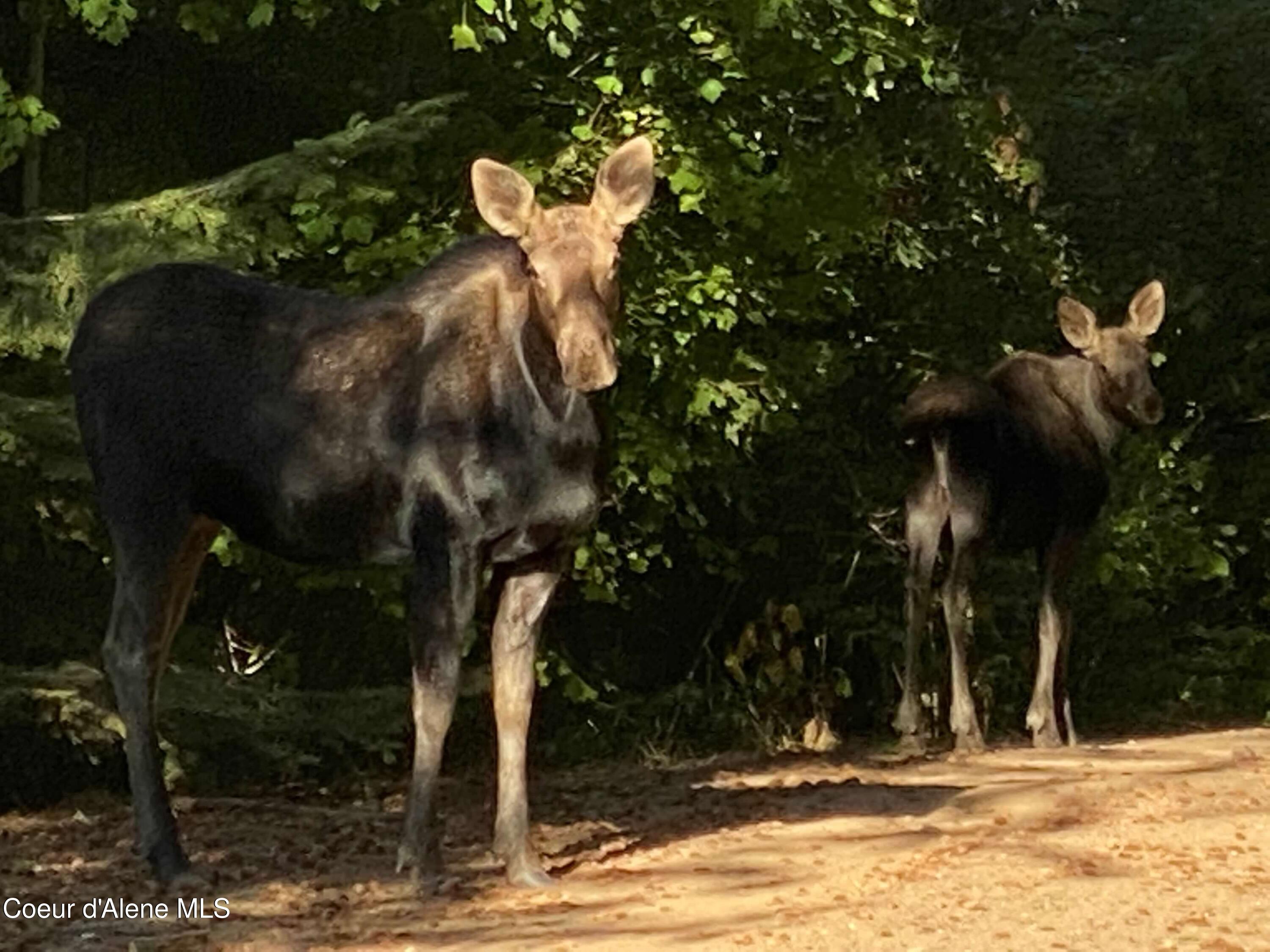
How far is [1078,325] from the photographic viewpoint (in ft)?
60.1

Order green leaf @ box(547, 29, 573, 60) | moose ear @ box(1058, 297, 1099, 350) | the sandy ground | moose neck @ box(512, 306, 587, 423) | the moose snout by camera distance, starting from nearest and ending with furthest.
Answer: the sandy ground < the moose snout < moose neck @ box(512, 306, 587, 423) < green leaf @ box(547, 29, 573, 60) < moose ear @ box(1058, 297, 1099, 350)

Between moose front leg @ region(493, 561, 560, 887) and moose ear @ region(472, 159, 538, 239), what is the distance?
1457 millimetres

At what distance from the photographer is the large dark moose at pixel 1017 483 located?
1708cm

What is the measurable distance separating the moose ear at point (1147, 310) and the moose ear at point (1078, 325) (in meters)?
0.34

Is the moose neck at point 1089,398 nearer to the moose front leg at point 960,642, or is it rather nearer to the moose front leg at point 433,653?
the moose front leg at point 960,642

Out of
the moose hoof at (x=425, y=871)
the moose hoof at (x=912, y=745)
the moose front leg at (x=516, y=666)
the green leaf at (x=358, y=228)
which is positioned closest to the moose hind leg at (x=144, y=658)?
the moose hoof at (x=425, y=871)

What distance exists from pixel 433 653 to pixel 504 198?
6.36 ft

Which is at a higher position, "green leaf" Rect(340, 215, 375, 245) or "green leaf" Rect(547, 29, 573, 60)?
"green leaf" Rect(547, 29, 573, 60)

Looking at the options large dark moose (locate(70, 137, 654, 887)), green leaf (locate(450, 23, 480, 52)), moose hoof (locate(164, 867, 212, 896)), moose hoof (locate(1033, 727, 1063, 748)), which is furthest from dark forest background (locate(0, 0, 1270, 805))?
moose hoof (locate(164, 867, 212, 896))

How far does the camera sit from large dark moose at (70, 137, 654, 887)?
404 inches

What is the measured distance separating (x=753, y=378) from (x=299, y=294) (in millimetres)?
6707

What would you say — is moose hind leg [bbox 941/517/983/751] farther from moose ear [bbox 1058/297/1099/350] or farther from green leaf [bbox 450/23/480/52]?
green leaf [bbox 450/23/480/52]

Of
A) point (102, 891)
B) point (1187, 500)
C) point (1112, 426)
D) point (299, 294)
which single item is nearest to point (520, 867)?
point (102, 891)

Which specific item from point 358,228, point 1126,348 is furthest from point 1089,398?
point 358,228
